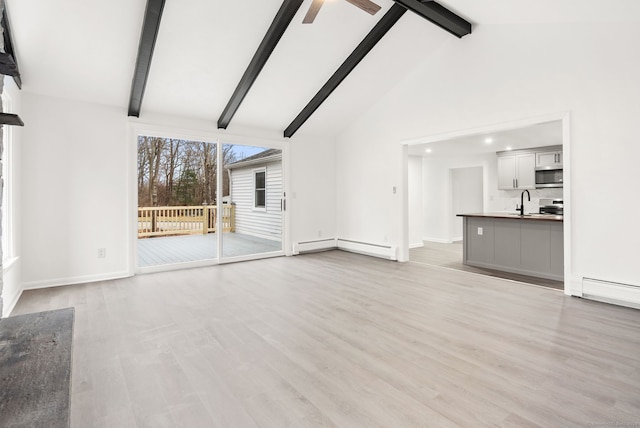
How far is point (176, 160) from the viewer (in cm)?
577

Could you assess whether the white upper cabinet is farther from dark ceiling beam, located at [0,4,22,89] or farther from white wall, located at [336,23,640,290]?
dark ceiling beam, located at [0,4,22,89]

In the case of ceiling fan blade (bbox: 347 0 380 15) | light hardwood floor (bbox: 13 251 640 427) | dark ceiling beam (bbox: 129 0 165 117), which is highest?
ceiling fan blade (bbox: 347 0 380 15)

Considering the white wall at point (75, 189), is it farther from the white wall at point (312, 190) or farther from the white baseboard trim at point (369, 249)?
the white baseboard trim at point (369, 249)

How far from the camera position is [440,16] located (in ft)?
14.4

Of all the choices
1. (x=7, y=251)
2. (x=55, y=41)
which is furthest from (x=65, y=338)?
(x=55, y=41)

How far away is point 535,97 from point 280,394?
456 cm

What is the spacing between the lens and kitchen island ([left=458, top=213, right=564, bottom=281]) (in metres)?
4.81

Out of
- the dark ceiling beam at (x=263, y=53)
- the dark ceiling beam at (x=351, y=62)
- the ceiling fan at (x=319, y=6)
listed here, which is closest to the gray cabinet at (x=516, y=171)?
the dark ceiling beam at (x=351, y=62)

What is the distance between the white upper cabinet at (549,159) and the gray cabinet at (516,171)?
97 millimetres

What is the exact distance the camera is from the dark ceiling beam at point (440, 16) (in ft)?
13.3

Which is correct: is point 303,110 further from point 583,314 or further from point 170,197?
point 583,314

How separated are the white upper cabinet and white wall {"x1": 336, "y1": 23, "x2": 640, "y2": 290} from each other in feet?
12.5

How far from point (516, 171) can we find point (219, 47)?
7128 mm

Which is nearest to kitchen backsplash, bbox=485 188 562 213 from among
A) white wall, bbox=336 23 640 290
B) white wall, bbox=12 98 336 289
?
white wall, bbox=336 23 640 290
